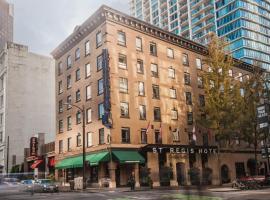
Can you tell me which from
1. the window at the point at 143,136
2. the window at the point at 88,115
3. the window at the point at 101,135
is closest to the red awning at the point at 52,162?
the window at the point at 88,115

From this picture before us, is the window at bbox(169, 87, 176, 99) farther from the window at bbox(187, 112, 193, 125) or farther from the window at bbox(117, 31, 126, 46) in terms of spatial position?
the window at bbox(117, 31, 126, 46)

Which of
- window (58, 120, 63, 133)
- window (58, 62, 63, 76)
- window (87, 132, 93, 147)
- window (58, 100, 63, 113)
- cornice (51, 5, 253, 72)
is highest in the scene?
cornice (51, 5, 253, 72)

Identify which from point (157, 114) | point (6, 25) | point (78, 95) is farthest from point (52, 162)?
point (6, 25)

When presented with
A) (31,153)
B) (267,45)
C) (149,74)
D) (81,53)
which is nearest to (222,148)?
(149,74)

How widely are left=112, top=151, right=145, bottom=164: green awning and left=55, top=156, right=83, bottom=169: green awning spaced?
503 centimetres

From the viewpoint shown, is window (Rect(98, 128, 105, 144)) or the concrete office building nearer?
window (Rect(98, 128, 105, 144))

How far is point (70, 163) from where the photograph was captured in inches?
1593

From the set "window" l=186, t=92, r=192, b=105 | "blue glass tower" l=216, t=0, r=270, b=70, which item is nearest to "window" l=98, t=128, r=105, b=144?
"window" l=186, t=92, r=192, b=105

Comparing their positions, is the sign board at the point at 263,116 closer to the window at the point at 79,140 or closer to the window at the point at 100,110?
the window at the point at 100,110

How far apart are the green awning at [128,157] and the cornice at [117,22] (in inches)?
584

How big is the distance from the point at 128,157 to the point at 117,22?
1543 cm

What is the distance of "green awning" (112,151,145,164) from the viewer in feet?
115

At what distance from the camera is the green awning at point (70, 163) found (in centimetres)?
3872

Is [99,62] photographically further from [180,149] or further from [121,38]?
[180,149]
